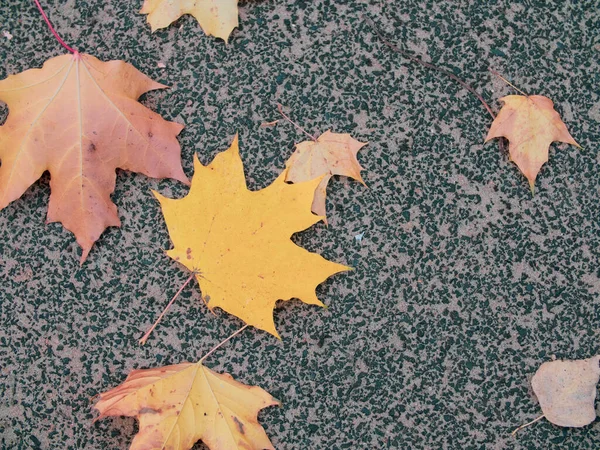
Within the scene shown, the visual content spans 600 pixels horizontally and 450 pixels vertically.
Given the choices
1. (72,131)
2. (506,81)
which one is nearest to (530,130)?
(506,81)

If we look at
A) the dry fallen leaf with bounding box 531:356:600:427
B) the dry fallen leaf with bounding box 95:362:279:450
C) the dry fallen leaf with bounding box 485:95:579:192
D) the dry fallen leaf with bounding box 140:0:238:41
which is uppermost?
the dry fallen leaf with bounding box 140:0:238:41

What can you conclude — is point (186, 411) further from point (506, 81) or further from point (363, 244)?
point (506, 81)

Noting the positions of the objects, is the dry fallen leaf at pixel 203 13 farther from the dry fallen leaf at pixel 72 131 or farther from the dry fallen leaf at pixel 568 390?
the dry fallen leaf at pixel 568 390

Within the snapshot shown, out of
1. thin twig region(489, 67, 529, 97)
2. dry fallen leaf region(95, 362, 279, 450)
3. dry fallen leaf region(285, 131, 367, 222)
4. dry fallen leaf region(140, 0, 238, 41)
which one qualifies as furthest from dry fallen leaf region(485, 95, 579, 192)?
dry fallen leaf region(95, 362, 279, 450)

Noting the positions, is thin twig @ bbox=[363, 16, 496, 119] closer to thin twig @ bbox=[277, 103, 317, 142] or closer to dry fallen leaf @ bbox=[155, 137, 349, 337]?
thin twig @ bbox=[277, 103, 317, 142]

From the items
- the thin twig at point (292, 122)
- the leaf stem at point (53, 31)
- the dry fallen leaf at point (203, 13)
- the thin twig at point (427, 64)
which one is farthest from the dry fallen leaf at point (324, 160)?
the leaf stem at point (53, 31)

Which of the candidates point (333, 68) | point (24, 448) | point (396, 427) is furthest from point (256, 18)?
point (24, 448)

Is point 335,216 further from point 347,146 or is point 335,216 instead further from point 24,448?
point 24,448
